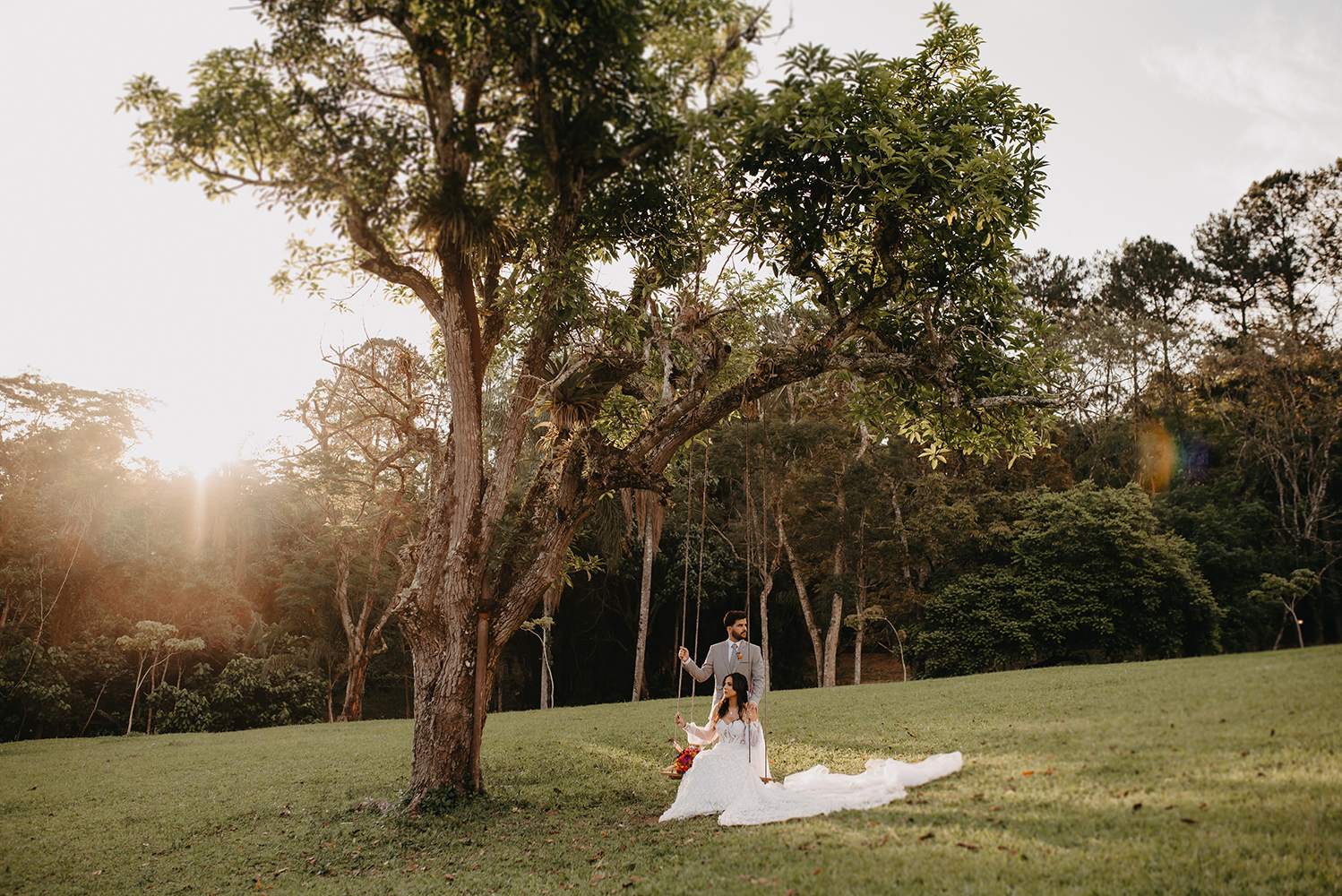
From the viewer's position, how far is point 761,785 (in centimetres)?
594

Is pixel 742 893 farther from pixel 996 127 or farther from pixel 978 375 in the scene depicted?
pixel 996 127

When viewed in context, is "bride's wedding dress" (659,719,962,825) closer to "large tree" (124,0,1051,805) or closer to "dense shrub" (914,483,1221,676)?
"large tree" (124,0,1051,805)

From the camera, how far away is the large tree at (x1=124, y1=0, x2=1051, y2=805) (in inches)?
248

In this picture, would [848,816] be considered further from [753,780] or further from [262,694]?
[262,694]

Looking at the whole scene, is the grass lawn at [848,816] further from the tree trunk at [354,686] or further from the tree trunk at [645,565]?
the tree trunk at [645,565]

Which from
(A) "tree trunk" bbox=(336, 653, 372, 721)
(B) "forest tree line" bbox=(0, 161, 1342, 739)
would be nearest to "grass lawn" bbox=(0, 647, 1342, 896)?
(B) "forest tree line" bbox=(0, 161, 1342, 739)

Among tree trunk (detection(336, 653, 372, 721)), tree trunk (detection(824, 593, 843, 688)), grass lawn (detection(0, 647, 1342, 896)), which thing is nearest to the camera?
grass lawn (detection(0, 647, 1342, 896))

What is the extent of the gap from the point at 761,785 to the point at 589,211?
5.58 meters

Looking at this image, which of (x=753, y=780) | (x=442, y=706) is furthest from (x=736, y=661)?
(x=442, y=706)

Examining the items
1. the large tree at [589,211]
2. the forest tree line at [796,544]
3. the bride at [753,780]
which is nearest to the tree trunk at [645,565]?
the forest tree line at [796,544]

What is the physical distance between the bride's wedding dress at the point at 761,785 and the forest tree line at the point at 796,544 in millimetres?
11269

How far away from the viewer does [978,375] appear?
7.31 metres

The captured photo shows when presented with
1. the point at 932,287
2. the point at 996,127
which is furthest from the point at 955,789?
the point at 996,127

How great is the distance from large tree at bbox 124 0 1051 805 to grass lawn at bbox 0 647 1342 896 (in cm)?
155
